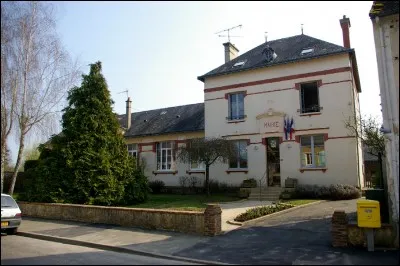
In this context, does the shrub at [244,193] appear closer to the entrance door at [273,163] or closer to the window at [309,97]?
the entrance door at [273,163]

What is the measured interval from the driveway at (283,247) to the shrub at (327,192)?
627cm

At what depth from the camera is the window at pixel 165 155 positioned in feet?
92.2

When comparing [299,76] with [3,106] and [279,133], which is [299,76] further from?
[3,106]

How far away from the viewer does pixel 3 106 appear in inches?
694

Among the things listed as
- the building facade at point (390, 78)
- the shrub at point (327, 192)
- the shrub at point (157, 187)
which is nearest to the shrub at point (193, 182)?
the shrub at point (157, 187)

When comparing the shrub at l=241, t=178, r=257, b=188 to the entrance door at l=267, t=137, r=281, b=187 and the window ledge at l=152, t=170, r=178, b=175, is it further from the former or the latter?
the window ledge at l=152, t=170, r=178, b=175

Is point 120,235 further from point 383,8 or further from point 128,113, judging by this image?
point 128,113

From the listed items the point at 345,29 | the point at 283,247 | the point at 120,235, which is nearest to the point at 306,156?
the point at 345,29

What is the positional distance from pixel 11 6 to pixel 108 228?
12.2 meters

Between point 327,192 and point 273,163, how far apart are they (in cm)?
409

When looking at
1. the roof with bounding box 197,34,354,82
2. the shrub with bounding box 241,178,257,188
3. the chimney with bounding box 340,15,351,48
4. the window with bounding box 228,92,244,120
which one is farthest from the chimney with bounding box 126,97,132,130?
the chimney with bounding box 340,15,351,48

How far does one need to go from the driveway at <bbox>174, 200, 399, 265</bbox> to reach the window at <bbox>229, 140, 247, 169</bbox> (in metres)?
10.7

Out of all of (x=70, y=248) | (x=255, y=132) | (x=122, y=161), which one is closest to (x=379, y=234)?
(x=70, y=248)

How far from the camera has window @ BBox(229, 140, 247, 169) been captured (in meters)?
23.5
